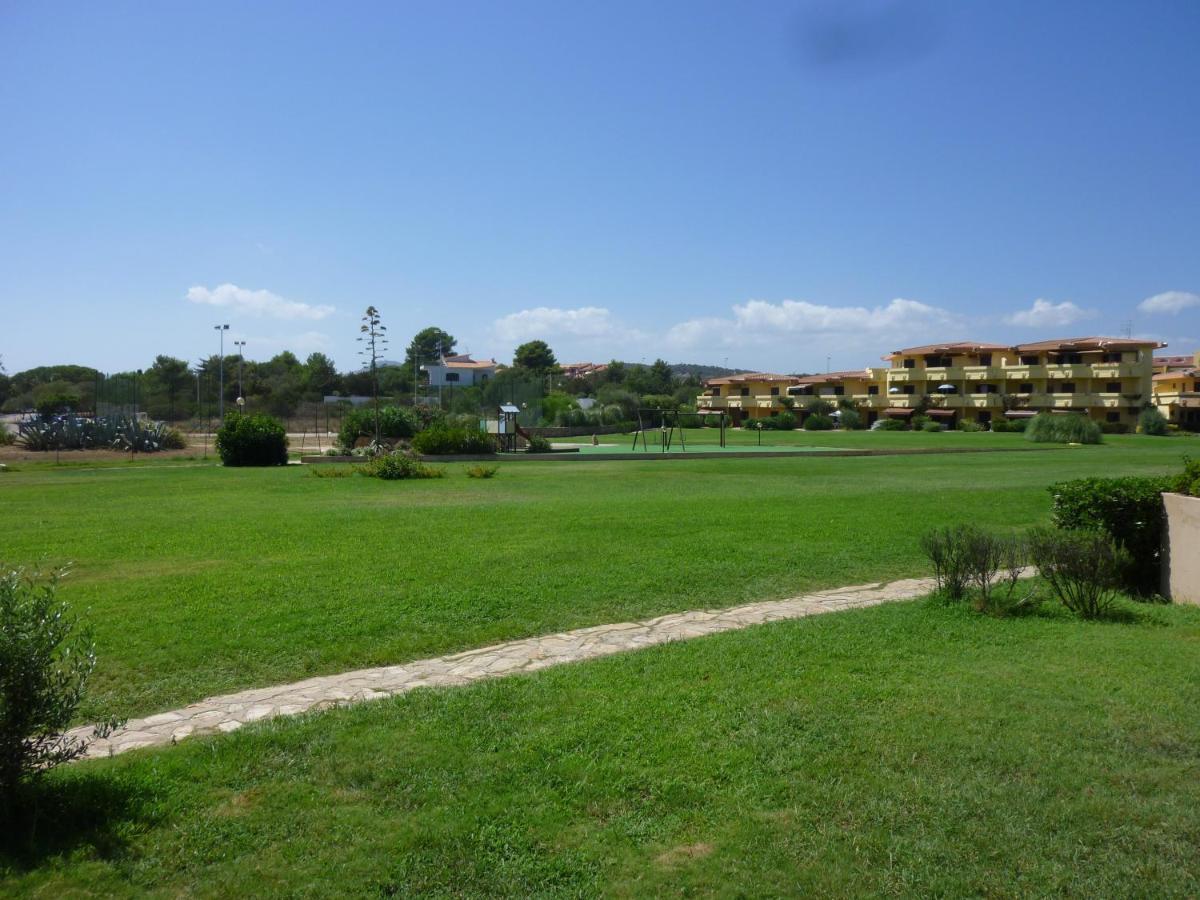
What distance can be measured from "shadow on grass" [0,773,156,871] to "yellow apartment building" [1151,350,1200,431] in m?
81.4

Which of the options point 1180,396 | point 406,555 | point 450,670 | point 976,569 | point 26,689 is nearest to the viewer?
point 26,689

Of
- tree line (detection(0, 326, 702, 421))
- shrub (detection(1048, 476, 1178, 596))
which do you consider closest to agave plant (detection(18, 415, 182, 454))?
tree line (detection(0, 326, 702, 421))

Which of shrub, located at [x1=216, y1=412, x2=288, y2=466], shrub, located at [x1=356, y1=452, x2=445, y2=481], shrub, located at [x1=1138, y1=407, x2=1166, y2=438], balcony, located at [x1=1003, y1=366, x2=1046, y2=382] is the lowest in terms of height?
shrub, located at [x1=1138, y1=407, x2=1166, y2=438]

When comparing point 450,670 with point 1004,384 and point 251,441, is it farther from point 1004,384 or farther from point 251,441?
point 1004,384

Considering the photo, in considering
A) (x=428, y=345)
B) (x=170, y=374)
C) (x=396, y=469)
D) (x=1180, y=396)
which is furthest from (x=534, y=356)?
(x=396, y=469)

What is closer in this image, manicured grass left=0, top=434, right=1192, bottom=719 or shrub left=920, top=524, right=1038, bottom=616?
manicured grass left=0, top=434, right=1192, bottom=719

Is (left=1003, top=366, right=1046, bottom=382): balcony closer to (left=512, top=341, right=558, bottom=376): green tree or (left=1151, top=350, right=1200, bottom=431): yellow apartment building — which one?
(left=1151, top=350, right=1200, bottom=431): yellow apartment building

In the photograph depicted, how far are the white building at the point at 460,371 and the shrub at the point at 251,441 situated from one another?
63.3 metres

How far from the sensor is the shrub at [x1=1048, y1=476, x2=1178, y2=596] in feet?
30.4

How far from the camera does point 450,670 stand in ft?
19.8

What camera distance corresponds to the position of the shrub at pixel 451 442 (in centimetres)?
2862

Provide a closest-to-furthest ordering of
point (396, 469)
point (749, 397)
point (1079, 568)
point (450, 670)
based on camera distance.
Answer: point (450, 670), point (1079, 568), point (396, 469), point (749, 397)

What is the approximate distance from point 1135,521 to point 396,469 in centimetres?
1615

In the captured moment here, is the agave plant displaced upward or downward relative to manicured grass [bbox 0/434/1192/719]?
upward
